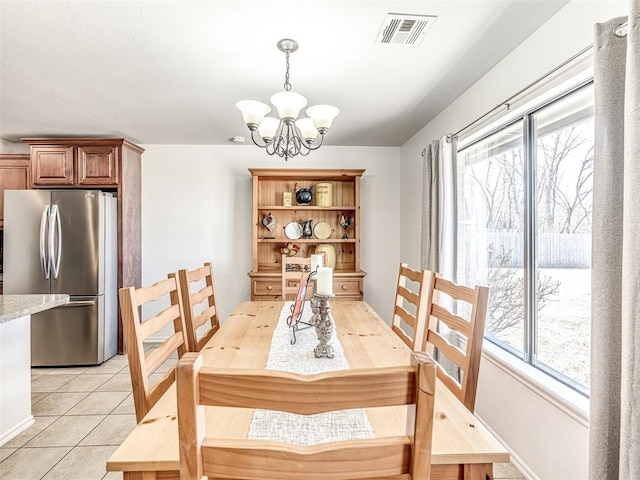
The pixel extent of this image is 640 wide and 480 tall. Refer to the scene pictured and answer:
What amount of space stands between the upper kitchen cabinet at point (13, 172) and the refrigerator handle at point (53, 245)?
0.84 m

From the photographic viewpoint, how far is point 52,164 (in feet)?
11.6

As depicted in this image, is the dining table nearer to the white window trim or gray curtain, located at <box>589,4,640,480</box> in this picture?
gray curtain, located at <box>589,4,640,480</box>

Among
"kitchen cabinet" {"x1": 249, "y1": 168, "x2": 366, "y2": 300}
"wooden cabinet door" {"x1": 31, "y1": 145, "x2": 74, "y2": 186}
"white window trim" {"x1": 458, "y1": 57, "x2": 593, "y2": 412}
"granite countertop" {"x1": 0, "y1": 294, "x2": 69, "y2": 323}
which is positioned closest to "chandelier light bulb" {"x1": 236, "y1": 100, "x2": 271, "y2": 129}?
"white window trim" {"x1": 458, "y1": 57, "x2": 593, "y2": 412}

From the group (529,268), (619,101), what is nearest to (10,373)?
(529,268)

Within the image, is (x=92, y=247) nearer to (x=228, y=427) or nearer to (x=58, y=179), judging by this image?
(x=58, y=179)

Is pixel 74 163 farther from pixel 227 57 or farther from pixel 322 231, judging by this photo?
pixel 322 231

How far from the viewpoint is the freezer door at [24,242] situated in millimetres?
3260

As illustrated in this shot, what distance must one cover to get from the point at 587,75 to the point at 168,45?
2.16 meters

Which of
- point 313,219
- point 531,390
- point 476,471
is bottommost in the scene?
point 531,390

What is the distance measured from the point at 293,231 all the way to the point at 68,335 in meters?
2.51

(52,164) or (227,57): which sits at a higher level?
(227,57)

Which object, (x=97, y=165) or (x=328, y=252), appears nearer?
(x=97, y=165)

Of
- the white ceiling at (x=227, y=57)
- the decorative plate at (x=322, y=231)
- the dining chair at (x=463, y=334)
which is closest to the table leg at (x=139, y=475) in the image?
the dining chair at (x=463, y=334)

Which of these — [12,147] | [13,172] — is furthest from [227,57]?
[12,147]
